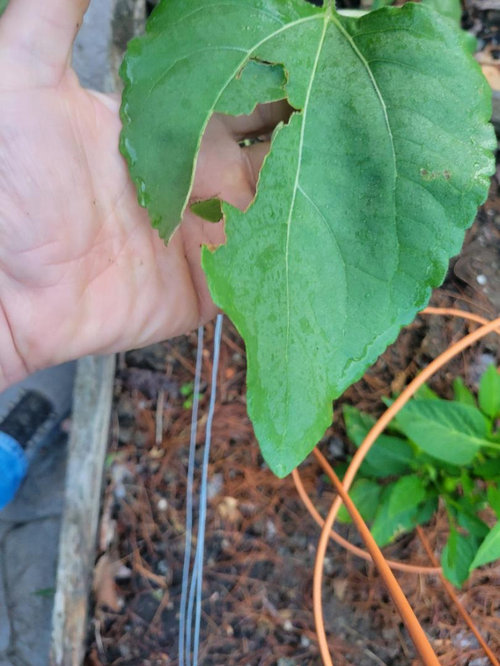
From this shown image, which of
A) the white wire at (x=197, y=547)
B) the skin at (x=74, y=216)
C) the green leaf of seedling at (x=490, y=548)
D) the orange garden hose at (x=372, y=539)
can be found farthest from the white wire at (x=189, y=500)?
the green leaf of seedling at (x=490, y=548)

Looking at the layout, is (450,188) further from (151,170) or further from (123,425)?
(123,425)

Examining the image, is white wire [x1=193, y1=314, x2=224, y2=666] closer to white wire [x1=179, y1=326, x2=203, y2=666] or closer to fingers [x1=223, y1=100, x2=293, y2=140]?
white wire [x1=179, y1=326, x2=203, y2=666]

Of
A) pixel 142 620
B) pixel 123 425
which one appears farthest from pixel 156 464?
pixel 142 620

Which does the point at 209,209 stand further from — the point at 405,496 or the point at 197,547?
the point at 197,547

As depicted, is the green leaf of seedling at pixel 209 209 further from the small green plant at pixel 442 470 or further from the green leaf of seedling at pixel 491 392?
the green leaf of seedling at pixel 491 392

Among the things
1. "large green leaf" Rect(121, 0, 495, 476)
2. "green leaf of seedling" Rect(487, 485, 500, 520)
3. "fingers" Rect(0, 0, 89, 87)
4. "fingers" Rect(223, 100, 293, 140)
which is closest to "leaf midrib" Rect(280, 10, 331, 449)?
"large green leaf" Rect(121, 0, 495, 476)
